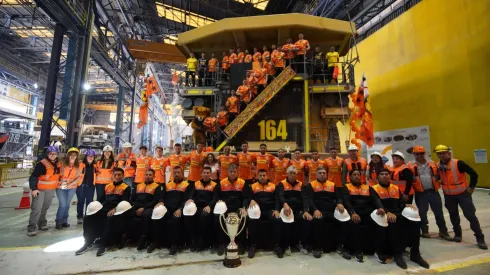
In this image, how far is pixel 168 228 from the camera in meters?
3.85

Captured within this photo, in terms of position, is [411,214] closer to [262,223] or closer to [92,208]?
[262,223]

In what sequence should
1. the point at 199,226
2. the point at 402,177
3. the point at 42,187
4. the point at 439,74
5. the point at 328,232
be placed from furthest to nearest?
1. the point at 439,74
2. the point at 42,187
3. the point at 402,177
4. the point at 199,226
5. the point at 328,232

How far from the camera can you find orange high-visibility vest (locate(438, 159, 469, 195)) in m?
4.28

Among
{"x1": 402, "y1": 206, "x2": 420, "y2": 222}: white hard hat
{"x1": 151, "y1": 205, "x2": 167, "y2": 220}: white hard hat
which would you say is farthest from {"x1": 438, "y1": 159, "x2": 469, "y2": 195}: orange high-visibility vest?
{"x1": 151, "y1": 205, "x2": 167, "y2": 220}: white hard hat

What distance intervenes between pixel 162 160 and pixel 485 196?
11.4m

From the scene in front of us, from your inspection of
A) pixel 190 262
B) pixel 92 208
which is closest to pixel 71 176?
pixel 92 208

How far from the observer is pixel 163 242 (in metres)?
3.92

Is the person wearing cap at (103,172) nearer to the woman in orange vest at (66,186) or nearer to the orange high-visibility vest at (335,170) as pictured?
the woman in orange vest at (66,186)

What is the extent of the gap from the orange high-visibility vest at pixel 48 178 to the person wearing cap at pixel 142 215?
6.45ft

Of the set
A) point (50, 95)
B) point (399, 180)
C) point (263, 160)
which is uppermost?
point (50, 95)

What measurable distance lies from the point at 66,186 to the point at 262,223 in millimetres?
4280

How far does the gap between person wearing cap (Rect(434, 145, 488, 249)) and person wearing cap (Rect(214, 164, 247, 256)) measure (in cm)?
373

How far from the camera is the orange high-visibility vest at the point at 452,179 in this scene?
4.28 metres

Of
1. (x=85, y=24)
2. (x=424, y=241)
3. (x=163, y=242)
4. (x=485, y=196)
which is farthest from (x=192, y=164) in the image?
(x=85, y=24)
